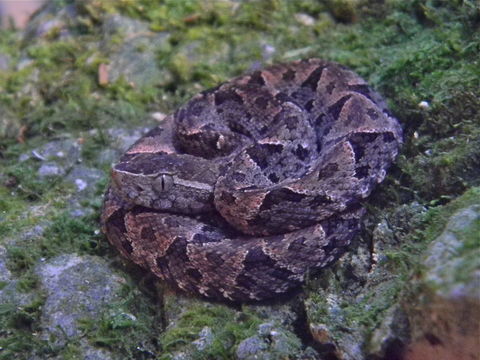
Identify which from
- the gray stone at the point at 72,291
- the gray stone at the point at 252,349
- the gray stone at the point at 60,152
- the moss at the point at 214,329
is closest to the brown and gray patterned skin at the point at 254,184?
the moss at the point at 214,329

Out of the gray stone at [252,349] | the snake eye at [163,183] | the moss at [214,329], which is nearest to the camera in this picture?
the gray stone at [252,349]

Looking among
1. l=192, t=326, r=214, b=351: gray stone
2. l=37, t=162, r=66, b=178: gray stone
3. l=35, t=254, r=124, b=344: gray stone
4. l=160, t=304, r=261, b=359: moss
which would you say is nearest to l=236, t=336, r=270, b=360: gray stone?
l=160, t=304, r=261, b=359: moss

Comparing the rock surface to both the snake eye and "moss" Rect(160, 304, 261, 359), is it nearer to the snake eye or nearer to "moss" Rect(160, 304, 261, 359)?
"moss" Rect(160, 304, 261, 359)

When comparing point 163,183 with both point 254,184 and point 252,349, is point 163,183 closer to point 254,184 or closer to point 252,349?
point 254,184

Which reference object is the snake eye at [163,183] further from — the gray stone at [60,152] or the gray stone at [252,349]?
the gray stone at [60,152]

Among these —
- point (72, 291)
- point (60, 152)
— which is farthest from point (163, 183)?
point (60, 152)

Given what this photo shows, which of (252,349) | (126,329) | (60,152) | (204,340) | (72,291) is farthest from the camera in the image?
(60,152)

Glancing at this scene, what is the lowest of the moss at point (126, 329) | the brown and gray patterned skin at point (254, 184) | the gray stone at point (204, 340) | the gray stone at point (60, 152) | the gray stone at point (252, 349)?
the moss at point (126, 329)
